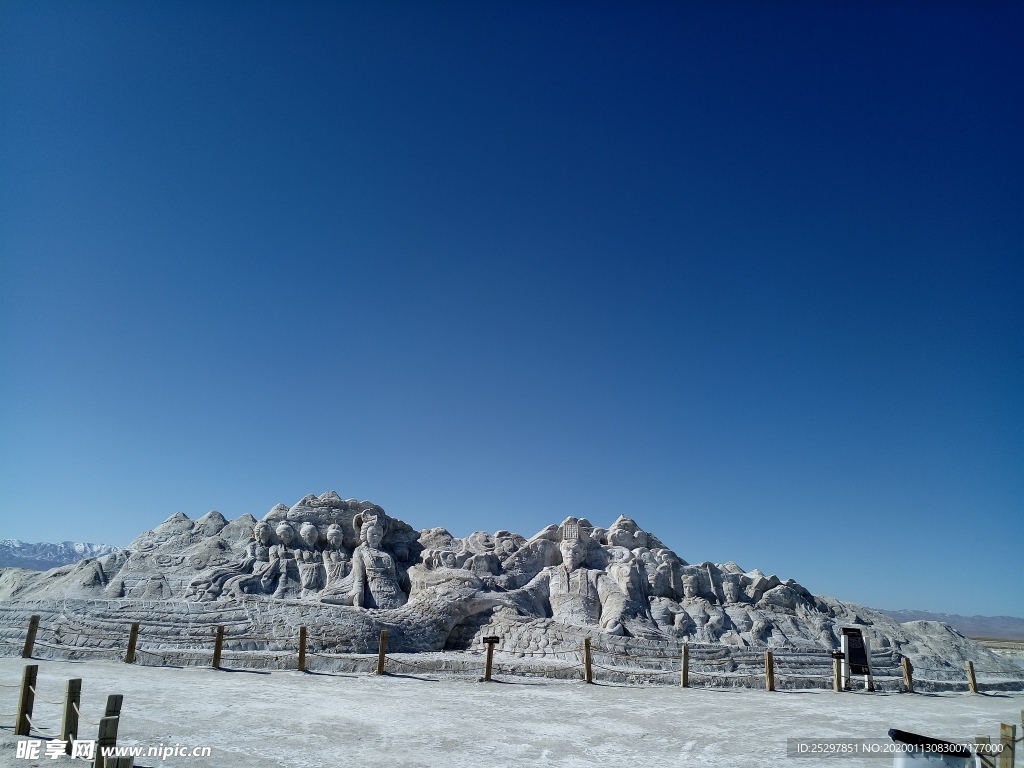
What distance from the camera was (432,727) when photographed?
38.8ft

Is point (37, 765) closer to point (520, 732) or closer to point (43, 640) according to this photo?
point (520, 732)

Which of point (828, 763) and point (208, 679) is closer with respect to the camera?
point (828, 763)

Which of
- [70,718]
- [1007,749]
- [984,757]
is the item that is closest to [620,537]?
[1007,749]

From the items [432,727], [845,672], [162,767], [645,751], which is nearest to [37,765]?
[162,767]

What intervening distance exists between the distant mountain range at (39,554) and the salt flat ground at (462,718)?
16749cm

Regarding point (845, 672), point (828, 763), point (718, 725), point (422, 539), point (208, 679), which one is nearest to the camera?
point (828, 763)

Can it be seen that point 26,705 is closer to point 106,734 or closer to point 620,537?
point 106,734

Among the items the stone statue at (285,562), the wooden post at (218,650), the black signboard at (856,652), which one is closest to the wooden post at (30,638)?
the wooden post at (218,650)

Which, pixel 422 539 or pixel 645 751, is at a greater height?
pixel 422 539

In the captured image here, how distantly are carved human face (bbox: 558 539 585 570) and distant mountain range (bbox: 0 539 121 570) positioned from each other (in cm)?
16227

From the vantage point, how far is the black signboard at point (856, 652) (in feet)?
63.4

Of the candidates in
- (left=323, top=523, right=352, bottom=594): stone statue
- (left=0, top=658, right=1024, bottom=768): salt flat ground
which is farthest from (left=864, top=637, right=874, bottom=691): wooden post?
(left=323, top=523, right=352, bottom=594): stone statue

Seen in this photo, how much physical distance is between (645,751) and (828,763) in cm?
288

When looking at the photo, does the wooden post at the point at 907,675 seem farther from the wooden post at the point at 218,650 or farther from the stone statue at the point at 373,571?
the wooden post at the point at 218,650
